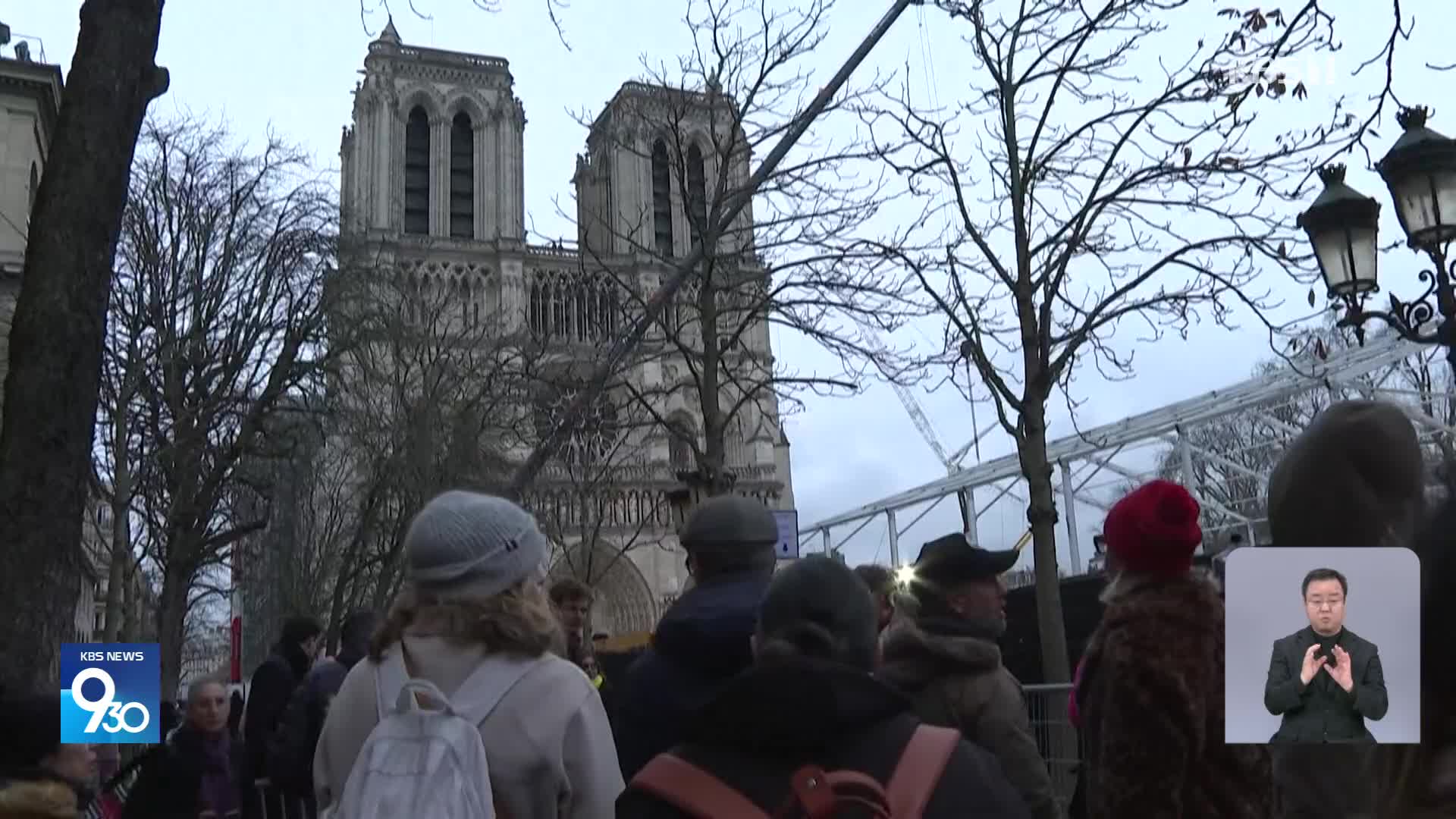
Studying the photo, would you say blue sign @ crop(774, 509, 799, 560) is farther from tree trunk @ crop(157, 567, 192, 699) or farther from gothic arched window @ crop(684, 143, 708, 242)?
tree trunk @ crop(157, 567, 192, 699)

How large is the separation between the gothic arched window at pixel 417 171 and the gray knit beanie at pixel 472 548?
5130 centimetres

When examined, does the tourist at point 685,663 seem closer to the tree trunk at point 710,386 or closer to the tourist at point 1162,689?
the tourist at point 1162,689

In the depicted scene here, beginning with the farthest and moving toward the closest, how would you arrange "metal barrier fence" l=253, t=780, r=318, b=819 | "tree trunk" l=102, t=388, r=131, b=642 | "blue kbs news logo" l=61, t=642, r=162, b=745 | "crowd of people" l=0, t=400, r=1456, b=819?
"tree trunk" l=102, t=388, r=131, b=642 < "metal barrier fence" l=253, t=780, r=318, b=819 < "blue kbs news logo" l=61, t=642, r=162, b=745 < "crowd of people" l=0, t=400, r=1456, b=819

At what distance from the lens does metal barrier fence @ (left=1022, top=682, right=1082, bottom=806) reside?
8234mm

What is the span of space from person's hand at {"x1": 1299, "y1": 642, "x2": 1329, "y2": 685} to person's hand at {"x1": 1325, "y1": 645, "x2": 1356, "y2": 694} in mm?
29

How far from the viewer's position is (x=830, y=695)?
188 cm

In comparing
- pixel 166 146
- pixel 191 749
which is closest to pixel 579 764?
pixel 191 749

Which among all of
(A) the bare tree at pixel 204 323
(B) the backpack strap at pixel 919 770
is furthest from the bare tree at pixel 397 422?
(B) the backpack strap at pixel 919 770

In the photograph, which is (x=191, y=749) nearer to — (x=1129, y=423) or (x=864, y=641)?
(x=864, y=641)

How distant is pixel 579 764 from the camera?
102 inches

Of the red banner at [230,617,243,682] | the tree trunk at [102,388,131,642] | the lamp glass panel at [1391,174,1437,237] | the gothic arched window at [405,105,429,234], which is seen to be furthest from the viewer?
the gothic arched window at [405,105,429,234]

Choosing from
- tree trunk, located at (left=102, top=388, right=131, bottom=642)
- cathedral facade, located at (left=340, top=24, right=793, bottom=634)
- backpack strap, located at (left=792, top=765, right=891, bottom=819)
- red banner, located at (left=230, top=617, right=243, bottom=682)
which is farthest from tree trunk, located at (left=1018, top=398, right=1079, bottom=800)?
cathedral facade, located at (left=340, top=24, right=793, bottom=634)

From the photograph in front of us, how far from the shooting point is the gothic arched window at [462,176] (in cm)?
5250

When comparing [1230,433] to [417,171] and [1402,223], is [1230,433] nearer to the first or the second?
[1402,223]
